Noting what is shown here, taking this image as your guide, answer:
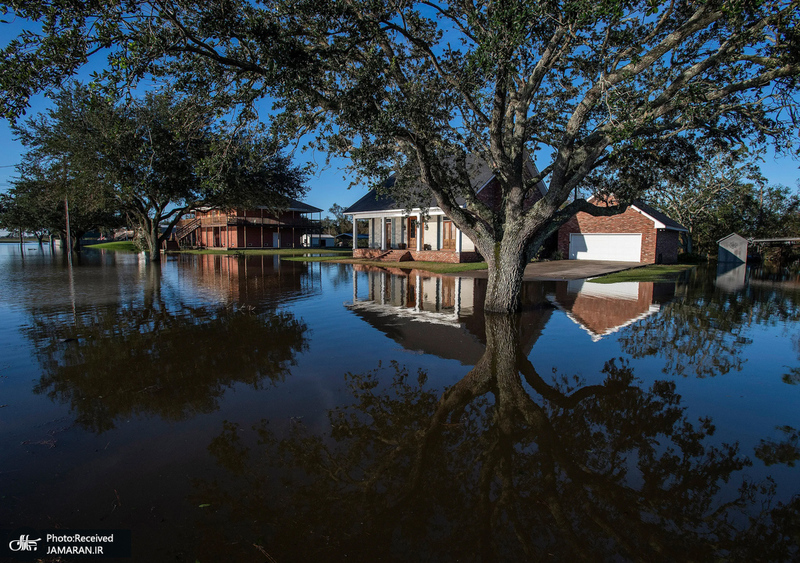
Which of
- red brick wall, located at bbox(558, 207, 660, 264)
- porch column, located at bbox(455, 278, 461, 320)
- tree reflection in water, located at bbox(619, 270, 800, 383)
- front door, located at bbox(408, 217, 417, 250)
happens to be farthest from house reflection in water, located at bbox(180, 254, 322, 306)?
red brick wall, located at bbox(558, 207, 660, 264)

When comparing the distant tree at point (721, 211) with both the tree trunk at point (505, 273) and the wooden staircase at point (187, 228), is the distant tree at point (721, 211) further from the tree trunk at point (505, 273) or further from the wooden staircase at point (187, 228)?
the wooden staircase at point (187, 228)

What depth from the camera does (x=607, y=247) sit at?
1171 inches

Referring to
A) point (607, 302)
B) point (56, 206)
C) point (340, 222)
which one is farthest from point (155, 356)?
point (340, 222)

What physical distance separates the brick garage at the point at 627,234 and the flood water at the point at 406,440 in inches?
840

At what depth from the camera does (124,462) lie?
3.82 m

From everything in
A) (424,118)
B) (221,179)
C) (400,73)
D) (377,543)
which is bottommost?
(377,543)

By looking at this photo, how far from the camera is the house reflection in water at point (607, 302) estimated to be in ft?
32.2

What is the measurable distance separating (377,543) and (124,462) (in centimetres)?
246

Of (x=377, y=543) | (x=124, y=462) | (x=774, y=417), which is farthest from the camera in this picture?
(x=774, y=417)

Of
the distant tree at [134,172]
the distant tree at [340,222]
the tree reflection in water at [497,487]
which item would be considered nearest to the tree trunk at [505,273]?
the tree reflection in water at [497,487]

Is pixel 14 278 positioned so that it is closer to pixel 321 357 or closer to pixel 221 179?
pixel 221 179

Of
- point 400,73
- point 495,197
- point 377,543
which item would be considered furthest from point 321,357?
point 495,197

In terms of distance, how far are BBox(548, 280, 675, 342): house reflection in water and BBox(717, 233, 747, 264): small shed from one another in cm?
1939

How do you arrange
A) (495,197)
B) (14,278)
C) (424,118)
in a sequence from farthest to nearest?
(495,197) < (14,278) < (424,118)
